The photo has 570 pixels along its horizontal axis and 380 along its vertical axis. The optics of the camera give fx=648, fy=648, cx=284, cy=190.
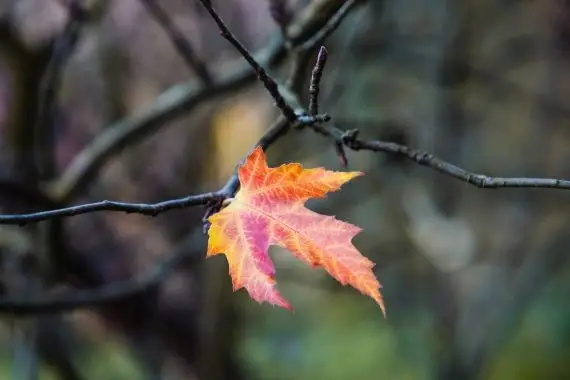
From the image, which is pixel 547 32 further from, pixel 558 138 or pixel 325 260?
pixel 325 260

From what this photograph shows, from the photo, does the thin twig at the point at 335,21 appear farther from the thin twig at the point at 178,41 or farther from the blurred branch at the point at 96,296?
the blurred branch at the point at 96,296

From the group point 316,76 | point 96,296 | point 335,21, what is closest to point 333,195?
point 96,296

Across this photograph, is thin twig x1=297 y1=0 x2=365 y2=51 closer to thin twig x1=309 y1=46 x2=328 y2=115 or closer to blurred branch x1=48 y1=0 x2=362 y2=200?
thin twig x1=309 y1=46 x2=328 y2=115

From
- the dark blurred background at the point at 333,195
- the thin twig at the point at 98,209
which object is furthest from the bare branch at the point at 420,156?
the dark blurred background at the point at 333,195

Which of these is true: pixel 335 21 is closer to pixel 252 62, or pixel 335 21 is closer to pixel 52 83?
pixel 252 62

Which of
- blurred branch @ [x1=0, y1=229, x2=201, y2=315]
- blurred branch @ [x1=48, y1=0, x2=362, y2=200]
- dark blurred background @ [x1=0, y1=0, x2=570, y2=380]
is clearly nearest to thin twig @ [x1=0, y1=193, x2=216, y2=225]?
blurred branch @ [x1=48, y1=0, x2=362, y2=200]

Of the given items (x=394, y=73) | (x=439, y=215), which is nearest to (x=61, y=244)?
(x=439, y=215)
